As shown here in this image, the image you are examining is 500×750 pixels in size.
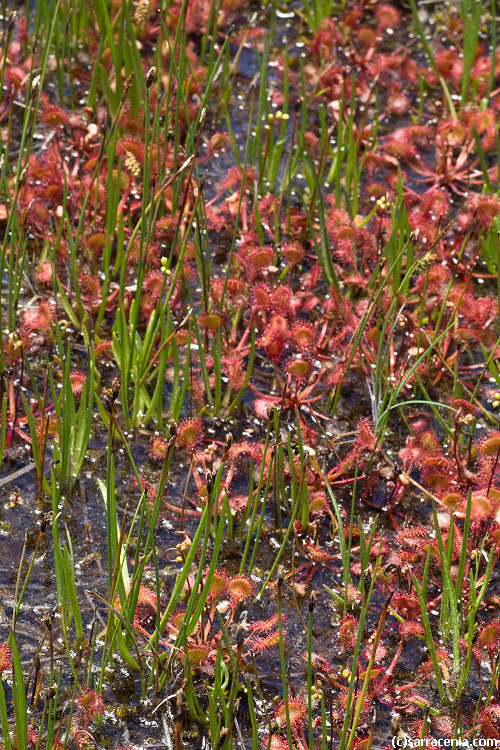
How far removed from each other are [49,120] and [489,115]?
7.39 feet

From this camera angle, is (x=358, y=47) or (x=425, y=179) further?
(x=358, y=47)

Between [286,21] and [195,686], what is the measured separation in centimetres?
399

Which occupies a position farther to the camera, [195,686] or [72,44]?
[72,44]

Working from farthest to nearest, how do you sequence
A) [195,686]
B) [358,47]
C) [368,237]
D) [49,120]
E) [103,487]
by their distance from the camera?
[358,47], [49,120], [368,237], [103,487], [195,686]

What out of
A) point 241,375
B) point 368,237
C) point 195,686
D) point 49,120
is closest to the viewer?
point 195,686

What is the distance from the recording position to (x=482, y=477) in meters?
2.77

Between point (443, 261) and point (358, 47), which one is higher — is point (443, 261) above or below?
below

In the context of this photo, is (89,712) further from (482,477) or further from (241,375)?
(482,477)

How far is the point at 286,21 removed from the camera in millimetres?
4750

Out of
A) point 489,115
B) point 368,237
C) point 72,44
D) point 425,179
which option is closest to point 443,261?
point 368,237

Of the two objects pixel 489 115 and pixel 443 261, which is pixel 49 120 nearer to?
pixel 443 261

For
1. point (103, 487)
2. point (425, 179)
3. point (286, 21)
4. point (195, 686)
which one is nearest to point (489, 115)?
point (425, 179)

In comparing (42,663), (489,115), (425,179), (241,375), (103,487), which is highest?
(489,115)

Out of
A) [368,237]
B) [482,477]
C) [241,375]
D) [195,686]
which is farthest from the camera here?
[368,237]
